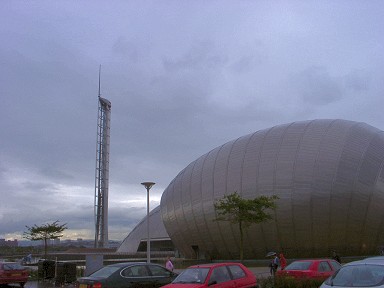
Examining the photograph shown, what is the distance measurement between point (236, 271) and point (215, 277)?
3.88 ft

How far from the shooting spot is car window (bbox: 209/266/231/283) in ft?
41.8

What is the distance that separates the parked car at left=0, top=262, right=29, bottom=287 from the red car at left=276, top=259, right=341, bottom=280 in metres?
12.2

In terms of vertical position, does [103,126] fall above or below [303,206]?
above

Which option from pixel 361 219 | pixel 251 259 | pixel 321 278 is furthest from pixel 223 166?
pixel 321 278

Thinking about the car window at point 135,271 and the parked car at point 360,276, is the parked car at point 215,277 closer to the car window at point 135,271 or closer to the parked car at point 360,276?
the car window at point 135,271

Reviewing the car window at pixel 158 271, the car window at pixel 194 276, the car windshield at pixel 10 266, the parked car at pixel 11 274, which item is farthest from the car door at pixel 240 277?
the car windshield at pixel 10 266

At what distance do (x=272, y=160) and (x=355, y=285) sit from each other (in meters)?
31.9

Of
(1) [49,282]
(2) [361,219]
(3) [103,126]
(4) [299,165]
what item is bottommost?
(1) [49,282]

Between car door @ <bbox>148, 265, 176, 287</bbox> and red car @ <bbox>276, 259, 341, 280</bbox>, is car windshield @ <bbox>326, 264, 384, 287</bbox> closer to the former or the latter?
car door @ <bbox>148, 265, 176, 287</bbox>

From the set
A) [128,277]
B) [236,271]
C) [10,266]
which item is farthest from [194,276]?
[10,266]

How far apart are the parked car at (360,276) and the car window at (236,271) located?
386 cm

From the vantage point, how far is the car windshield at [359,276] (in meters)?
9.48

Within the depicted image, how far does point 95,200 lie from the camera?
8456cm

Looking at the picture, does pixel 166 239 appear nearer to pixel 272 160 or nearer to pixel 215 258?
pixel 215 258
